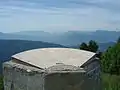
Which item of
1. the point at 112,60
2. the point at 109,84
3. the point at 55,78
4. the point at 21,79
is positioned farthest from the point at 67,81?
the point at 112,60

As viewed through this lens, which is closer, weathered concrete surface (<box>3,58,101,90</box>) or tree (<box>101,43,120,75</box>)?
weathered concrete surface (<box>3,58,101,90</box>)

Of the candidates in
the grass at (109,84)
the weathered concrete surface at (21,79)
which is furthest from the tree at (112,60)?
the weathered concrete surface at (21,79)

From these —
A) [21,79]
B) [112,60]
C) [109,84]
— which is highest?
[21,79]

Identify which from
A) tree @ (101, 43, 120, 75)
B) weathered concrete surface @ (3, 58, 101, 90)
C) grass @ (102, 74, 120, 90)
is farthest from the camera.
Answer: tree @ (101, 43, 120, 75)

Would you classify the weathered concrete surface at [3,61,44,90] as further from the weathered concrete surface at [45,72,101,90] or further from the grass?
the grass

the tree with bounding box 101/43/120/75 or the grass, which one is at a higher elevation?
the grass

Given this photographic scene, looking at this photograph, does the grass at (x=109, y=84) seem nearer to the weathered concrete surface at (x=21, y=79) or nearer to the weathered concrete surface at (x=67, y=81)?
the weathered concrete surface at (x=67, y=81)

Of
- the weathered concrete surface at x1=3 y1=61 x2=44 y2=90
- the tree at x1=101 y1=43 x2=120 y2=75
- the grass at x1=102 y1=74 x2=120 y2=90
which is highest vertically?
the weathered concrete surface at x1=3 y1=61 x2=44 y2=90

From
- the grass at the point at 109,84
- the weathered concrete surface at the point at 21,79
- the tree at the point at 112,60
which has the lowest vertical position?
the tree at the point at 112,60

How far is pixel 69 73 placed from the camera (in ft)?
7.95

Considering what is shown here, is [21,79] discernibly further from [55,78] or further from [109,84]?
[109,84]

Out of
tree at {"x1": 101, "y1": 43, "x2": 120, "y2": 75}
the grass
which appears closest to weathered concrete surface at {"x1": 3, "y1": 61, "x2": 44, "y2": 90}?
the grass

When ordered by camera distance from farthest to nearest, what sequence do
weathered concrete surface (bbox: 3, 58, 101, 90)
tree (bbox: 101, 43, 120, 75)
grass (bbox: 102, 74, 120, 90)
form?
1. tree (bbox: 101, 43, 120, 75)
2. grass (bbox: 102, 74, 120, 90)
3. weathered concrete surface (bbox: 3, 58, 101, 90)

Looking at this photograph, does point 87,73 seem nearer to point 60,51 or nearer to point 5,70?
point 60,51
